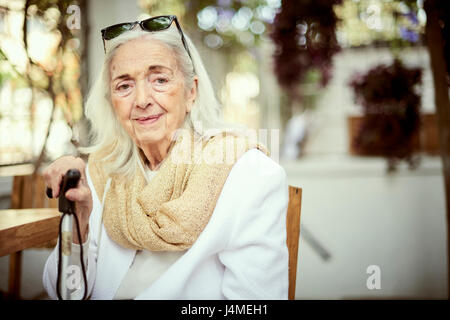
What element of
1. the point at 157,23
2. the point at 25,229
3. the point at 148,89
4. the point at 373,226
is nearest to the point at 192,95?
the point at 148,89

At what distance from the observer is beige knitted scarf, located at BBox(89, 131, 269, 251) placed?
1.07 m

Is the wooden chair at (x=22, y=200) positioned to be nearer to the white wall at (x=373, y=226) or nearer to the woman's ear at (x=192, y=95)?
the woman's ear at (x=192, y=95)

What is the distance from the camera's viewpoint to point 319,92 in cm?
237

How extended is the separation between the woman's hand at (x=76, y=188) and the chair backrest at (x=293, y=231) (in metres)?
0.71

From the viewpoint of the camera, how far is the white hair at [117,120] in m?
1.17

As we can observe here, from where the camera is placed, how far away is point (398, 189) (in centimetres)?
Answer: 198

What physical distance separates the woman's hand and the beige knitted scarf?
7cm

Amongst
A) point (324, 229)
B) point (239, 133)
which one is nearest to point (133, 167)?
point (239, 133)

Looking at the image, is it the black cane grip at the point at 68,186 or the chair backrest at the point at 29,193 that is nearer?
the black cane grip at the point at 68,186

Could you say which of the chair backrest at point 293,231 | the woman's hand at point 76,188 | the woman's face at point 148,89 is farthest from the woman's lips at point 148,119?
the chair backrest at point 293,231

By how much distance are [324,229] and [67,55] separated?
1.63 m

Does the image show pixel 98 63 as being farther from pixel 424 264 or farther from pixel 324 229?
pixel 424 264

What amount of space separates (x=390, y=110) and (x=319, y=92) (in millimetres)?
592

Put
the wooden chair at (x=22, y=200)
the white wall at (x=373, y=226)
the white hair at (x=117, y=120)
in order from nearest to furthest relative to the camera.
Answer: the white hair at (x=117, y=120), the wooden chair at (x=22, y=200), the white wall at (x=373, y=226)
